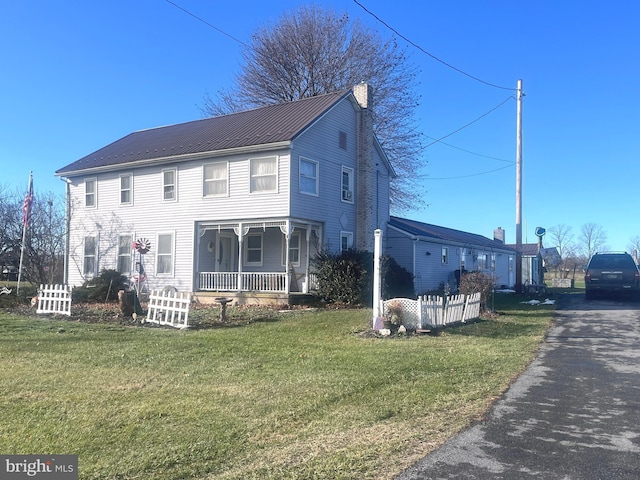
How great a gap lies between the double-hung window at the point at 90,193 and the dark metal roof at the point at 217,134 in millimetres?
616

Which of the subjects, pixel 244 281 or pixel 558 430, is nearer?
pixel 558 430

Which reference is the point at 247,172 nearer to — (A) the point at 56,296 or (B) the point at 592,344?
(A) the point at 56,296

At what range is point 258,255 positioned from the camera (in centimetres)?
2156

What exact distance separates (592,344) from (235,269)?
47.8 ft

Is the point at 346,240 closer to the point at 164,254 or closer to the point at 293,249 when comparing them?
the point at 293,249

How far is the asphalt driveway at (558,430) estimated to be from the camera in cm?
411

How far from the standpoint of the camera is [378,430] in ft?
16.7

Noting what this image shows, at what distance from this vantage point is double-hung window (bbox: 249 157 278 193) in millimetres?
18672

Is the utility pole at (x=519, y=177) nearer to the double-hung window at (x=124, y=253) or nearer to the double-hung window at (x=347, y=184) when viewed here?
the double-hung window at (x=347, y=184)

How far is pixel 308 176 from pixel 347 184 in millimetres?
2781

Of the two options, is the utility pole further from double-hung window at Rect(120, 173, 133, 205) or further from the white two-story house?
double-hung window at Rect(120, 173, 133, 205)

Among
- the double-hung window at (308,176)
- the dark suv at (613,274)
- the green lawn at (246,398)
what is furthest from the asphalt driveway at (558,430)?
the dark suv at (613,274)

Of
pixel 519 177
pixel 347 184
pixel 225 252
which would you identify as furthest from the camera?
pixel 519 177

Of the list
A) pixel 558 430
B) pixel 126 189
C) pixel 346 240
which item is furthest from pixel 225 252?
pixel 558 430
